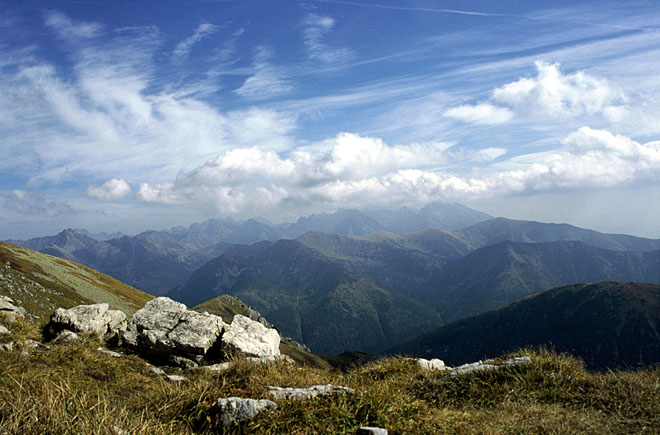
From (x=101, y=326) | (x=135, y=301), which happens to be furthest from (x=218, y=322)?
(x=135, y=301)

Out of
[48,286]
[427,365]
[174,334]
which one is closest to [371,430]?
[427,365]

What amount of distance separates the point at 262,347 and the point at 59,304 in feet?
231

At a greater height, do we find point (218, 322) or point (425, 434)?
point (425, 434)

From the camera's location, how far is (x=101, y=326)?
19.5m

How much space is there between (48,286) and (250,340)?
84073 millimetres

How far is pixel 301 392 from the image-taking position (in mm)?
7785

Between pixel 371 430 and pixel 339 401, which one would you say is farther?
pixel 339 401

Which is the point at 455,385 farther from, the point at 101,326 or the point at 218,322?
the point at 101,326

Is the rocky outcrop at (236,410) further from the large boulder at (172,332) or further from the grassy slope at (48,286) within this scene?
the grassy slope at (48,286)

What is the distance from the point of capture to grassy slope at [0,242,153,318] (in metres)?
61.6

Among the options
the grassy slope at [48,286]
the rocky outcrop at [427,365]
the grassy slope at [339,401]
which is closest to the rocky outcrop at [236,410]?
the grassy slope at [339,401]

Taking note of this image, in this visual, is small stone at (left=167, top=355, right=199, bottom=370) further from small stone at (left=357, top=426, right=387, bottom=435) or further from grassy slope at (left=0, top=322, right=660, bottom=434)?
small stone at (left=357, top=426, right=387, bottom=435)

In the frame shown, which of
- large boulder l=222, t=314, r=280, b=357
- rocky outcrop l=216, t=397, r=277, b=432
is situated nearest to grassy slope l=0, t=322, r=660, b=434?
rocky outcrop l=216, t=397, r=277, b=432

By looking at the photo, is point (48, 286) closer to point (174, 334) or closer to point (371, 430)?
point (174, 334)
